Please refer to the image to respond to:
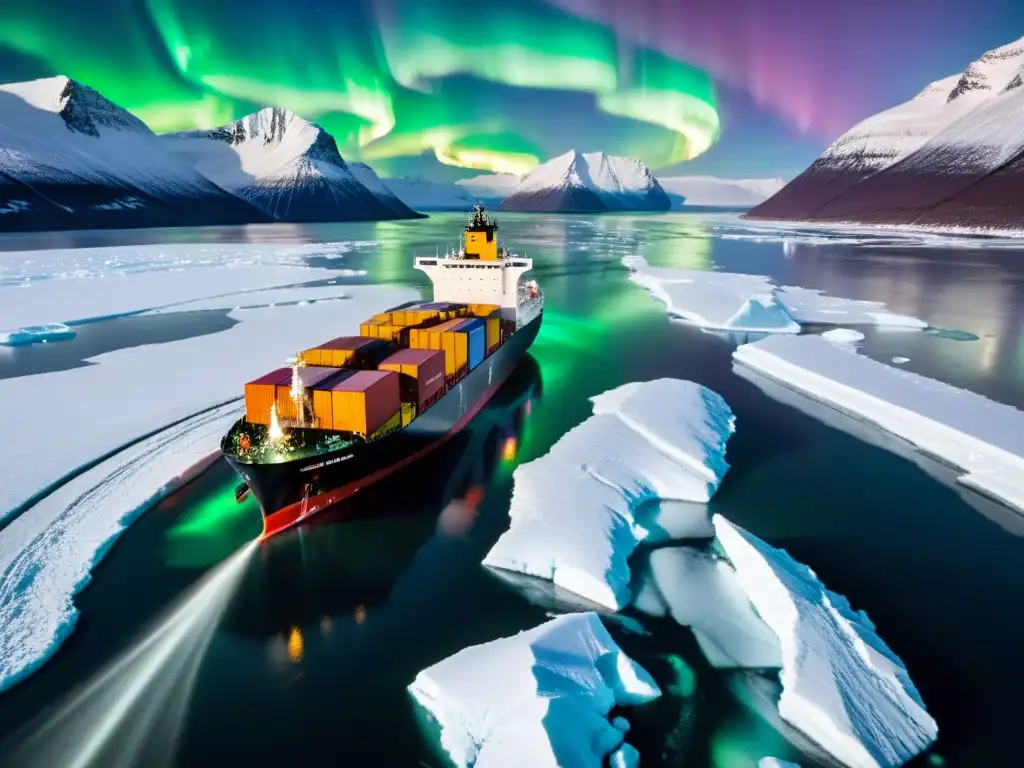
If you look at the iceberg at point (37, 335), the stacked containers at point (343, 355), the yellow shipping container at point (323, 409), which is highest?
the stacked containers at point (343, 355)

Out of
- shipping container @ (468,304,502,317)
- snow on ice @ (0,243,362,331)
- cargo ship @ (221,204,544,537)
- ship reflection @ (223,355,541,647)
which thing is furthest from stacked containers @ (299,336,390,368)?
snow on ice @ (0,243,362,331)

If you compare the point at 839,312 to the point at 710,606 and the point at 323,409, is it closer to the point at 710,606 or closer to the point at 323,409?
the point at 710,606

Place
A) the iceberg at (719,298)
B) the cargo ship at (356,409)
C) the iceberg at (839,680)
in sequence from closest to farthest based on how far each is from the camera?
the iceberg at (839,680), the cargo ship at (356,409), the iceberg at (719,298)

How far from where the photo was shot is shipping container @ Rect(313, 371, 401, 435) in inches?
662

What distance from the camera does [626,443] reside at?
19672 millimetres

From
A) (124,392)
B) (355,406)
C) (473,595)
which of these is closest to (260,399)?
(355,406)

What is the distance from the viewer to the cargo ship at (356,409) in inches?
629

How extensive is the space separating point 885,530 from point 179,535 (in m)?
17.4

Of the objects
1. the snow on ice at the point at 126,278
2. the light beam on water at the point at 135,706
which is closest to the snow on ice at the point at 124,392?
the light beam on water at the point at 135,706

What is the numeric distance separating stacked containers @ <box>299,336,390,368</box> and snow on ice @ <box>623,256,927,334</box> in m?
25.3

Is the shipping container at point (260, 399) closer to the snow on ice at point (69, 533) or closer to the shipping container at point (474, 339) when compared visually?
the snow on ice at point (69, 533)

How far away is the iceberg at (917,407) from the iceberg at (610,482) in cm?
504

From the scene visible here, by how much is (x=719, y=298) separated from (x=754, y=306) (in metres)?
7.81

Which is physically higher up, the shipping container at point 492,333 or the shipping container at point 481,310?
the shipping container at point 481,310
